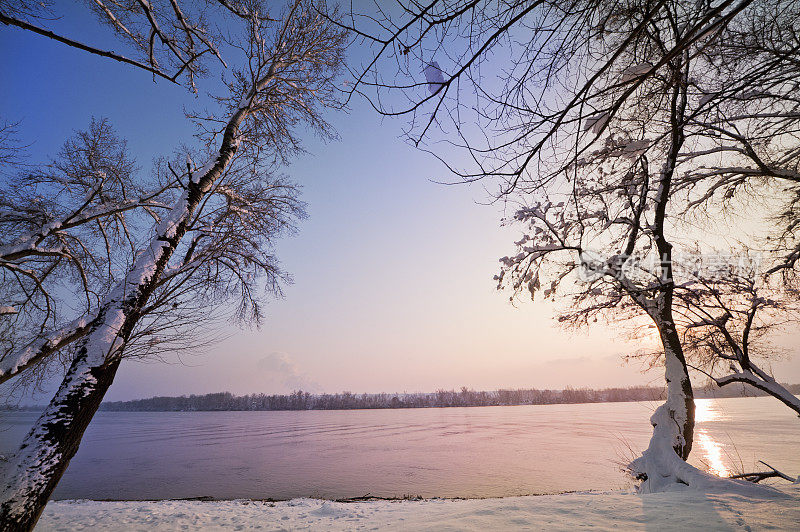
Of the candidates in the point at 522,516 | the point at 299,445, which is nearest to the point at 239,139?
the point at 522,516

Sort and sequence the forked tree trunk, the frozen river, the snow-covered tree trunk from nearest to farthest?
1. the snow-covered tree trunk
2. the forked tree trunk
3. the frozen river

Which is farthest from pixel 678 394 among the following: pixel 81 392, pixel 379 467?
pixel 379 467

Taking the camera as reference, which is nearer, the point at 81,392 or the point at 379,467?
the point at 81,392

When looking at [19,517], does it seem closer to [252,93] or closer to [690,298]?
[252,93]

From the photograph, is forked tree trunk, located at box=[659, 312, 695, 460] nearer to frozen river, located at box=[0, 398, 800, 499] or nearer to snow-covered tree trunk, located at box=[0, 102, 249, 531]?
frozen river, located at box=[0, 398, 800, 499]

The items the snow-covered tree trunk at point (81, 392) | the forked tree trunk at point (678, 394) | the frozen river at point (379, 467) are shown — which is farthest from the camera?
the frozen river at point (379, 467)

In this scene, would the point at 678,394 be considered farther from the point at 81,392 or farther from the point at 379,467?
the point at 379,467

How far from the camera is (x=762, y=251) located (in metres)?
7.57

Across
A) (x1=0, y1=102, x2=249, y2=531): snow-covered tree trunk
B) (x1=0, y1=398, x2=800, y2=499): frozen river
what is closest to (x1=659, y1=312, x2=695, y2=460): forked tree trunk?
(x1=0, y1=398, x2=800, y2=499): frozen river

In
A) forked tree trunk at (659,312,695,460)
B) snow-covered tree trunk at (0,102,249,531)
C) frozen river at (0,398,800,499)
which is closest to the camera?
snow-covered tree trunk at (0,102,249,531)

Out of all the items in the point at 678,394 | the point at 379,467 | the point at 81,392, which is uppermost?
the point at 81,392

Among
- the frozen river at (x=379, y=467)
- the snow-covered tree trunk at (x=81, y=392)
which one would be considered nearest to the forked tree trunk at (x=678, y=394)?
the frozen river at (x=379, y=467)

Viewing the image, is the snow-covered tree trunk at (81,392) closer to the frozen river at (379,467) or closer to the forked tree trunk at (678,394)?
the forked tree trunk at (678,394)

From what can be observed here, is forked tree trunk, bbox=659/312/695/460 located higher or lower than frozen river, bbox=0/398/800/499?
higher
